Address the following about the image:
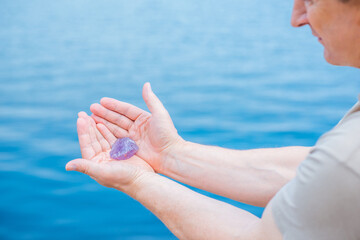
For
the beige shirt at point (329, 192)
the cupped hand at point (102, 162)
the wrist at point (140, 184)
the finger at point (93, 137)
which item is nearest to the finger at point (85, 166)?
the cupped hand at point (102, 162)

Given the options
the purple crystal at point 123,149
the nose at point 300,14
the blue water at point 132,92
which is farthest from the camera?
the blue water at point 132,92

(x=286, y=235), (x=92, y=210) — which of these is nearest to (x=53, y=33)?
(x=92, y=210)

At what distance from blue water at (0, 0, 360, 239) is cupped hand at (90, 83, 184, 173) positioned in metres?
0.73

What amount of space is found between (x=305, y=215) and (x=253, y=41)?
552 cm

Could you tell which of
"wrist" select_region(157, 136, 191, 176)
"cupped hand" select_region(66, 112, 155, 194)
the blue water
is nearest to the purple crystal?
"cupped hand" select_region(66, 112, 155, 194)

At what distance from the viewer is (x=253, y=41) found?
628 centimetres

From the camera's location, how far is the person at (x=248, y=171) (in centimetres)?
95

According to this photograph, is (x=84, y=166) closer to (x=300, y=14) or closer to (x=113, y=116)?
(x=113, y=116)

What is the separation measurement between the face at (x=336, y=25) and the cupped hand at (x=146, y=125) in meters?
0.82

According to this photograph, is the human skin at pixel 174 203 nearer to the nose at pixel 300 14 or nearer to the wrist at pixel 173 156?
the wrist at pixel 173 156

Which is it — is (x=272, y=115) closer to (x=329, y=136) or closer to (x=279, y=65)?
(x=279, y=65)

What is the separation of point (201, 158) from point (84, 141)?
47 centimetres

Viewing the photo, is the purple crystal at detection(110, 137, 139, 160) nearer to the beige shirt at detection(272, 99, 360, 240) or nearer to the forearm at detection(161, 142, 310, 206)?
the forearm at detection(161, 142, 310, 206)

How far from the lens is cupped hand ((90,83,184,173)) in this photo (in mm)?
1796
